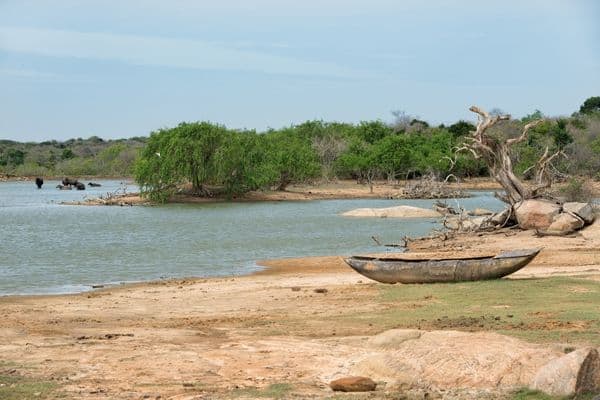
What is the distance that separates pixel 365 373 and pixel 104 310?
311 inches

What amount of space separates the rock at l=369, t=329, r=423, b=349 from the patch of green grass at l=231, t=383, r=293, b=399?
5.01 feet

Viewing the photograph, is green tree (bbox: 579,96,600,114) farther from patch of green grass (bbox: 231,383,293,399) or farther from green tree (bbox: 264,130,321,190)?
patch of green grass (bbox: 231,383,293,399)

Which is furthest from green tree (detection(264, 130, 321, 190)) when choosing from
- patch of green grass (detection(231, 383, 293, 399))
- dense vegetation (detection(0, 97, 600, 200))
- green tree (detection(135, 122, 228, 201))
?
patch of green grass (detection(231, 383, 293, 399))

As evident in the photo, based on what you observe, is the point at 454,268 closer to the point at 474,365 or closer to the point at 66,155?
the point at 474,365

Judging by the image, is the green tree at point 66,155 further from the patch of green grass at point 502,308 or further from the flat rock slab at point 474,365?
the flat rock slab at point 474,365

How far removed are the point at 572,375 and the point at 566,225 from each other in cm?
1993

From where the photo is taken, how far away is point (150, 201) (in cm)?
5819

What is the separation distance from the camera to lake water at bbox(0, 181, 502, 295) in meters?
23.9

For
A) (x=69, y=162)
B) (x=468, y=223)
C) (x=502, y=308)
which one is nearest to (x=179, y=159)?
(x=468, y=223)

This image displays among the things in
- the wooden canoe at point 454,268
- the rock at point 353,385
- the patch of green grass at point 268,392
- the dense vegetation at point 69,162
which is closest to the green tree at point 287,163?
the dense vegetation at point 69,162

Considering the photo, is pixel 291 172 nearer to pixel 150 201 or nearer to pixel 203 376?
pixel 150 201

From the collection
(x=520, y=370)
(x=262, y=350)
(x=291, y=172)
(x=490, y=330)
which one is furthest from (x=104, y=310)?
(x=291, y=172)

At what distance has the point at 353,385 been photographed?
29.6 feet

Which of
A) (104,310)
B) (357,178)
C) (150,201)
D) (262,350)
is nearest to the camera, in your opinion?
(262,350)
